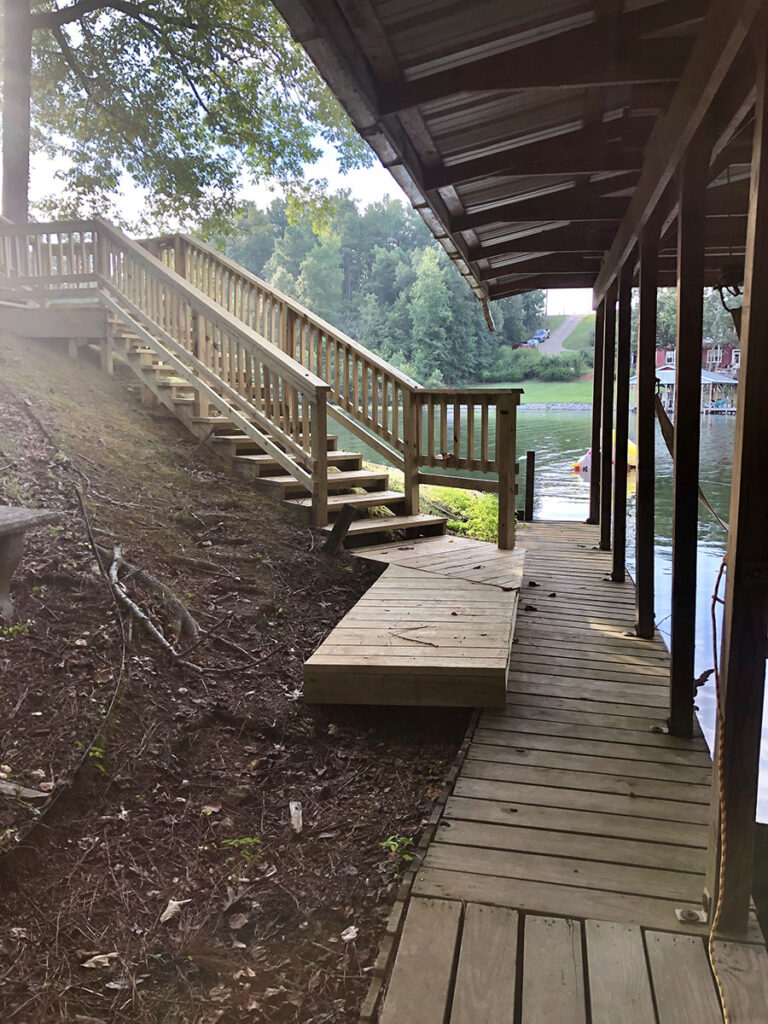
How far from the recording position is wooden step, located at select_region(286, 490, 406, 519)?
6.65 meters

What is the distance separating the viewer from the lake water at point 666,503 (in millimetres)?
6012

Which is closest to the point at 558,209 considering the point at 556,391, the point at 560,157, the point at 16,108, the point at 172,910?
the point at 560,157

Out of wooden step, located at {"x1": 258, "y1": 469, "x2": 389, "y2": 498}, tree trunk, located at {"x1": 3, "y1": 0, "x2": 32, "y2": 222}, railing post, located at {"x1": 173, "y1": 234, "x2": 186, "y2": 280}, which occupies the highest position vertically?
tree trunk, located at {"x1": 3, "y1": 0, "x2": 32, "y2": 222}

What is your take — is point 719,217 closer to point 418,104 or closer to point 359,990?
point 418,104

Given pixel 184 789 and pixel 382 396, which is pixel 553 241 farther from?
→ pixel 184 789

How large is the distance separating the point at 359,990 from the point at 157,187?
1469 cm

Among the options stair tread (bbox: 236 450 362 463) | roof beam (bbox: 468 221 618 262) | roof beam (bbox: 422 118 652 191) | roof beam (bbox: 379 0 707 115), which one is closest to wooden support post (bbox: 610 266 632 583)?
roof beam (bbox: 468 221 618 262)

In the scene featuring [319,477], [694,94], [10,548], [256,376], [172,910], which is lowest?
[172,910]

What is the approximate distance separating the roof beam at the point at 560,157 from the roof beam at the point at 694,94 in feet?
0.64

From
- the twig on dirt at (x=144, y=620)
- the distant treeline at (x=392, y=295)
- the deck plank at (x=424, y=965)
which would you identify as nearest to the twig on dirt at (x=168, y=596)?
the twig on dirt at (x=144, y=620)

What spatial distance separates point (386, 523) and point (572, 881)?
4.52m

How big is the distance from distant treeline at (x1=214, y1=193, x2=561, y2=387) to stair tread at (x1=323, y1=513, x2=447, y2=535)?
157 feet

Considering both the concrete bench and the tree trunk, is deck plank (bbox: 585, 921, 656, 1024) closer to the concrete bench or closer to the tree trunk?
the concrete bench

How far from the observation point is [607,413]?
6.61 metres
